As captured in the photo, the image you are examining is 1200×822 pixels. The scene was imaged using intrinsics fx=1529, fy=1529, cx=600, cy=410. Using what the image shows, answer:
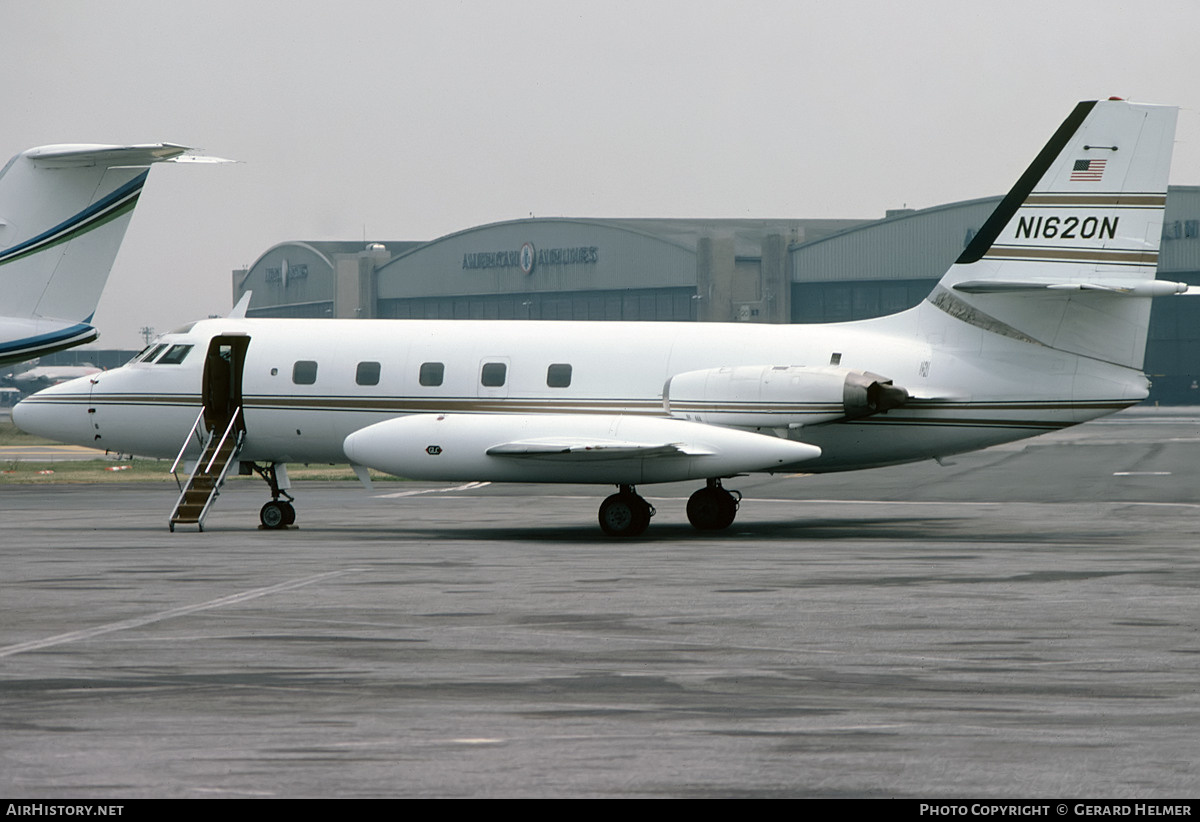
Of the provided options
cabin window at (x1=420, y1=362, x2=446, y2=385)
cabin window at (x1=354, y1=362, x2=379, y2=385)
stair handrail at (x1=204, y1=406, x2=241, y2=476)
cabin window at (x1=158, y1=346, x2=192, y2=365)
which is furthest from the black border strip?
cabin window at (x1=158, y1=346, x2=192, y2=365)

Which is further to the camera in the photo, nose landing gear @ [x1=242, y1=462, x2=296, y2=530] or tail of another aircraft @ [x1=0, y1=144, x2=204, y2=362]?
nose landing gear @ [x1=242, y1=462, x2=296, y2=530]

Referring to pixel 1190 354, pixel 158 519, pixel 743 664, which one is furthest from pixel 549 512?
pixel 1190 354

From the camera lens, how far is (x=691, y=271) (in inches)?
4063

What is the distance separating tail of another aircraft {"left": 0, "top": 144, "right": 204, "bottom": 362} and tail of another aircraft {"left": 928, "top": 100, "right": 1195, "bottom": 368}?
42.5 ft

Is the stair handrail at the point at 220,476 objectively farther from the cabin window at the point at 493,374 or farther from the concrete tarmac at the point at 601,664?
the cabin window at the point at 493,374

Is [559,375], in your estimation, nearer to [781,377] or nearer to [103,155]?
[781,377]

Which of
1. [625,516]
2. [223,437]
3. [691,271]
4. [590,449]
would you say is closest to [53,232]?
[223,437]

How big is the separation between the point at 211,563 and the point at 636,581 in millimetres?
5670

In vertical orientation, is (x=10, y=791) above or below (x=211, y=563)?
above

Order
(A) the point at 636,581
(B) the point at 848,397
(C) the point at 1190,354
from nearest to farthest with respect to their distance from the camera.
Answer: (A) the point at 636,581 → (B) the point at 848,397 → (C) the point at 1190,354

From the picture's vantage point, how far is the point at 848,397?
23.1m

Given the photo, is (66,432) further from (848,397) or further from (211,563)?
(848,397)

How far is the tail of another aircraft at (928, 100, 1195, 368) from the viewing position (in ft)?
75.6

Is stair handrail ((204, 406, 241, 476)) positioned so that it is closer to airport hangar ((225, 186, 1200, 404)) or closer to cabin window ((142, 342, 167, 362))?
cabin window ((142, 342, 167, 362))
